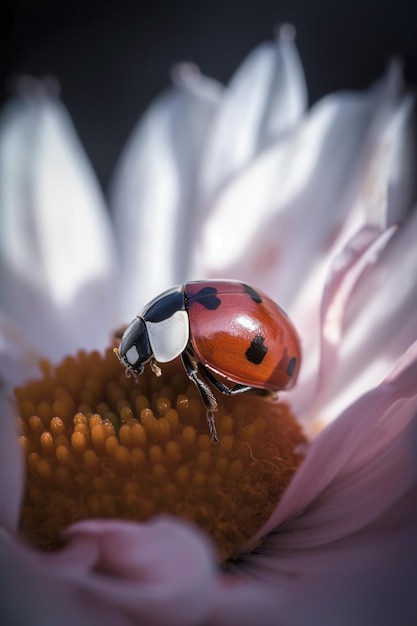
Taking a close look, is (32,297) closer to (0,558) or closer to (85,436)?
(85,436)

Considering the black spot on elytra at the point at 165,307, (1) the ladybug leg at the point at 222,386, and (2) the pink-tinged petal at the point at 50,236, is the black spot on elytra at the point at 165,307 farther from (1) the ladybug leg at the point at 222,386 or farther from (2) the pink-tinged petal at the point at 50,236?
(2) the pink-tinged petal at the point at 50,236

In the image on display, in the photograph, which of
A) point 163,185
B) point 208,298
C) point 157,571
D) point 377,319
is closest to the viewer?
point 157,571

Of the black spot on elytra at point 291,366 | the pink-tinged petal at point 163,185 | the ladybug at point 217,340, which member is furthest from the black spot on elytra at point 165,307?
the pink-tinged petal at point 163,185

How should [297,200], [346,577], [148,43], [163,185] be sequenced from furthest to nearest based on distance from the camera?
1. [148,43]
2. [163,185]
3. [297,200]
4. [346,577]

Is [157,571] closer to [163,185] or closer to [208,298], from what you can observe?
[208,298]

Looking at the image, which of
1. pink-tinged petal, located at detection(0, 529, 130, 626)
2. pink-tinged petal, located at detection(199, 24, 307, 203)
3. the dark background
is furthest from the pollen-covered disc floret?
the dark background

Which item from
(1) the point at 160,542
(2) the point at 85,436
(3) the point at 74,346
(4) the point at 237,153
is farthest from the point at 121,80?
(1) the point at 160,542

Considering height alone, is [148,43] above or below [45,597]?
below

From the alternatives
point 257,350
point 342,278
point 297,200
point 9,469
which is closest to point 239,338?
point 257,350
